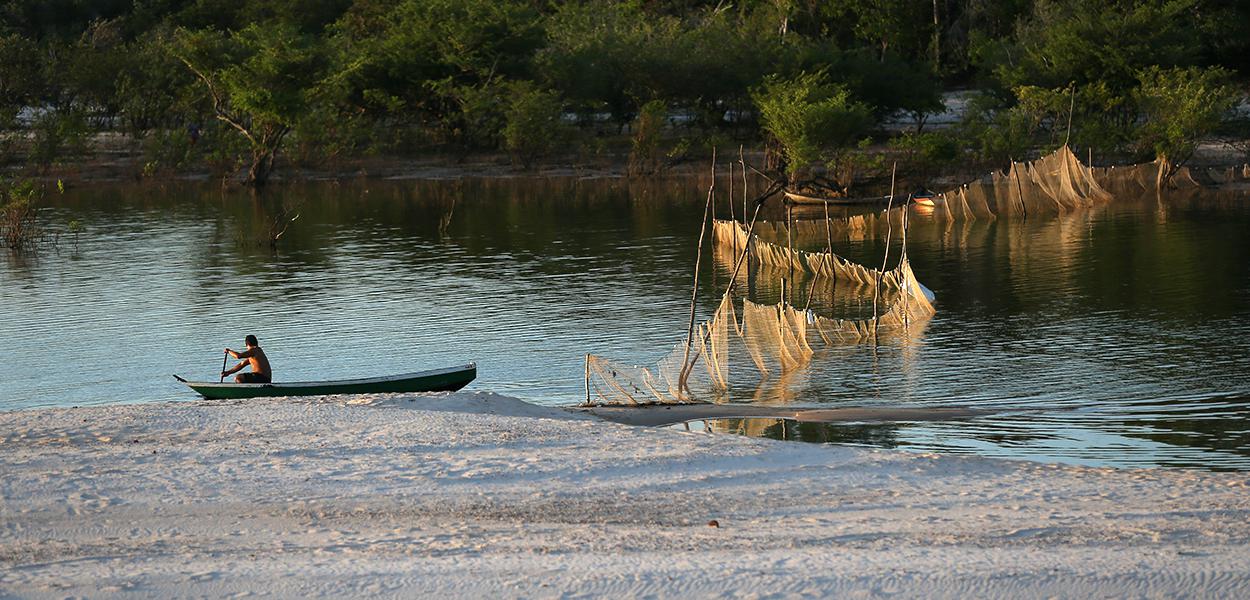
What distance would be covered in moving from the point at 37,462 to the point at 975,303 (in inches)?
706

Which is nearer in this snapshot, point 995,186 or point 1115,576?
point 1115,576

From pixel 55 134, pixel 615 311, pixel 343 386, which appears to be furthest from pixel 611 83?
pixel 343 386

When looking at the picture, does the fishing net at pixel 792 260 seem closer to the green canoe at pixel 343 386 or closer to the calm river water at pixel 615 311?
the calm river water at pixel 615 311

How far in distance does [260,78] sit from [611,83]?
1263cm

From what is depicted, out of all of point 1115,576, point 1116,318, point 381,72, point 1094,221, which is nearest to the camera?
point 1115,576

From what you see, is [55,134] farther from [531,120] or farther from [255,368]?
[255,368]

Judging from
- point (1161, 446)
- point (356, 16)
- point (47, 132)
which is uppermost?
point (356, 16)

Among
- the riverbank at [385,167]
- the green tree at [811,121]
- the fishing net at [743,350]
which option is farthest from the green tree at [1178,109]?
the fishing net at [743,350]

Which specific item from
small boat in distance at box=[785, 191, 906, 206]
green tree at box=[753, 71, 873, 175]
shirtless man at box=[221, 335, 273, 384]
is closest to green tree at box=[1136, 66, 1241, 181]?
small boat in distance at box=[785, 191, 906, 206]

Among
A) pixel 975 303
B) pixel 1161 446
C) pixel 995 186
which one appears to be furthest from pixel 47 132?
pixel 1161 446

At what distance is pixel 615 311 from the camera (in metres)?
27.7

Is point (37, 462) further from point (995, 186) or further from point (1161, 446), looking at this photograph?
point (995, 186)

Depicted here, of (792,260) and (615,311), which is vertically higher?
(792,260)

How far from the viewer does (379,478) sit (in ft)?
44.7
